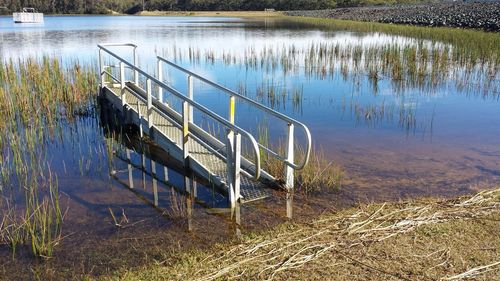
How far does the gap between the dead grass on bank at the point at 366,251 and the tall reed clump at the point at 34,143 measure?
1.63 meters

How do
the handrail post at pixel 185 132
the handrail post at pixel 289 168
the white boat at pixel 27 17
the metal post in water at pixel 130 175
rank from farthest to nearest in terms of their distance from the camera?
the white boat at pixel 27 17 < the metal post in water at pixel 130 175 < the handrail post at pixel 185 132 < the handrail post at pixel 289 168

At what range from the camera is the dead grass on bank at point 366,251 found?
12.6 feet

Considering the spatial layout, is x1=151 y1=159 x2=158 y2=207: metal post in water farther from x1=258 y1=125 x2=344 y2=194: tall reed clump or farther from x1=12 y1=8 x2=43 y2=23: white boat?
x1=12 y1=8 x2=43 y2=23: white boat

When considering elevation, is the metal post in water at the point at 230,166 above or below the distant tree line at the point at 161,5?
below

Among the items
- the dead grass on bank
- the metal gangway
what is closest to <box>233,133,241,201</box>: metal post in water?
the metal gangway

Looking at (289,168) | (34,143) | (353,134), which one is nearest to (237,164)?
(289,168)

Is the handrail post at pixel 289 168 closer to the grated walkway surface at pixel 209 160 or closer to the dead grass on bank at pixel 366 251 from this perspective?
the grated walkway surface at pixel 209 160

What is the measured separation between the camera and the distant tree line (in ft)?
292

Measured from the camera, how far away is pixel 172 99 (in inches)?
480

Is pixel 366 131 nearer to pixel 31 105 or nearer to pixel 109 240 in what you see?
pixel 109 240

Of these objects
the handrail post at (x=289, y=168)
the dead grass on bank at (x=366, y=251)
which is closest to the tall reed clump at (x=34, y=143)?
the dead grass on bank at (x=366, y=251)

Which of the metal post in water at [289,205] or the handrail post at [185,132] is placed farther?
the handrail post at [185,132]

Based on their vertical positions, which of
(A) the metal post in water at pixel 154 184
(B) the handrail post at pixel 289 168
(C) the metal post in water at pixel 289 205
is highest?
(B) the handrail post at pixel 289 168

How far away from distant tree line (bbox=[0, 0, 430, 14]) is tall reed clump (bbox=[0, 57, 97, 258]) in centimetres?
8297
